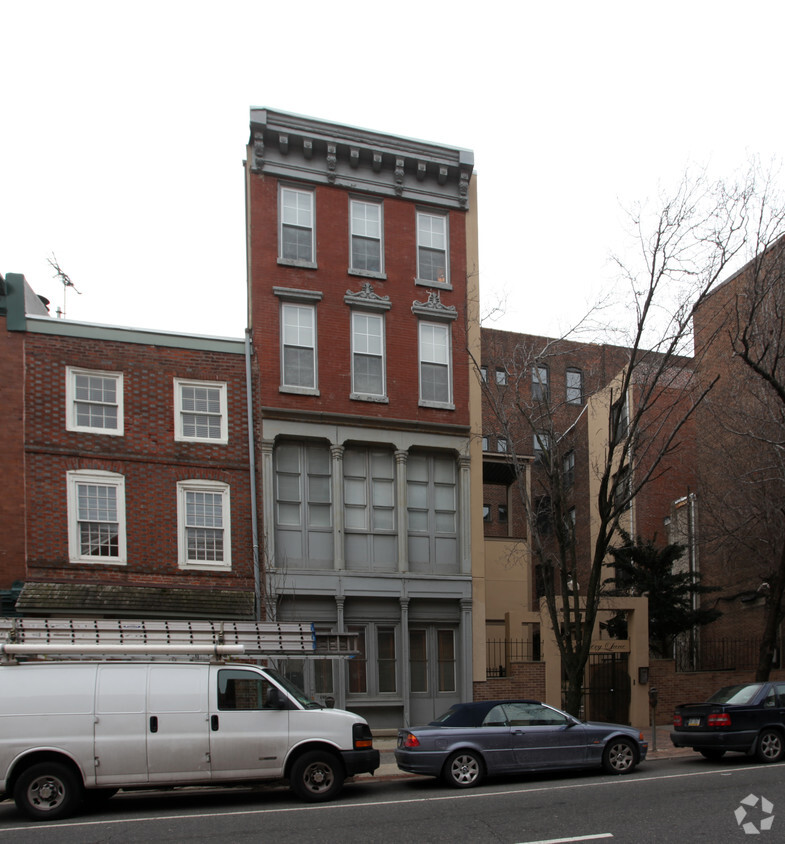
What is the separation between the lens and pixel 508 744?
1406 centimetres

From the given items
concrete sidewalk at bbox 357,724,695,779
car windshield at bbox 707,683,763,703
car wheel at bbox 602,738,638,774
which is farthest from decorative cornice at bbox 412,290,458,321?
car wheel at bbox 602,738,638,774

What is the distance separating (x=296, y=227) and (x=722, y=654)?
16057 millimetres

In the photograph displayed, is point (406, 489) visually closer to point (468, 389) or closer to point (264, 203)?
point (468, 389)

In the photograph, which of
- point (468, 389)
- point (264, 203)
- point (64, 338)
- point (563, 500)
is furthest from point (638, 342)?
point (64, 338)

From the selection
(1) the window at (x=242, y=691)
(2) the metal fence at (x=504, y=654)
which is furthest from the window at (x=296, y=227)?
Result: (1) the window at (x=242, y=691)

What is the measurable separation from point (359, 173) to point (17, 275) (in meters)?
8.44

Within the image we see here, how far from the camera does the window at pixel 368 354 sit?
22656 mm

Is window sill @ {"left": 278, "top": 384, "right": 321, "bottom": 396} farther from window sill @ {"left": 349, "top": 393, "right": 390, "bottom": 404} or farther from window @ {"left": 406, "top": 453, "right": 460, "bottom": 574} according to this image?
window @ {"left": 406, "top": 453, "right": 460, "bottom": 574}

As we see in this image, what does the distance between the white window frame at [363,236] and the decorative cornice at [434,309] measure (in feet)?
3.69

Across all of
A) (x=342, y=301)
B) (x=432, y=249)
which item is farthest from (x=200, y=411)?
(x=432, y=249)

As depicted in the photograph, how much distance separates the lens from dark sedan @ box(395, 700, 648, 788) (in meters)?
13.8

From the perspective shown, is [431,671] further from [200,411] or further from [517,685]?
[200,411]

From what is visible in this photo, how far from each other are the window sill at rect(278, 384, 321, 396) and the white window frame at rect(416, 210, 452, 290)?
13.6ft

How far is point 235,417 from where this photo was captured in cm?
2144
